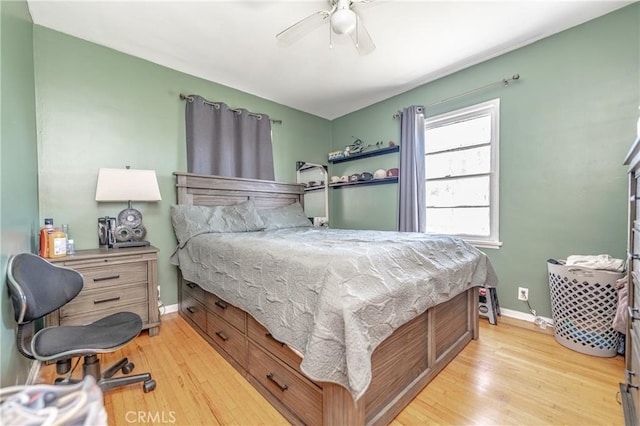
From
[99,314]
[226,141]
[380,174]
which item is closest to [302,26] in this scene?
[226,141]

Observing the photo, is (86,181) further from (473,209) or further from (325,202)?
(473,209)

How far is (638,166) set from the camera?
47.8 inches

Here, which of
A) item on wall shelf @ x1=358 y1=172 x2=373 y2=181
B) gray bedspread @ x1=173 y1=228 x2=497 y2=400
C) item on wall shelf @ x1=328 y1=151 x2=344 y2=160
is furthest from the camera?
item on wall shelf @ x1=328 y1=151 x2=344 y2=160

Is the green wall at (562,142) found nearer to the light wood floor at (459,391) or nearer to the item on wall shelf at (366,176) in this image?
the light wood floor at (459,391)

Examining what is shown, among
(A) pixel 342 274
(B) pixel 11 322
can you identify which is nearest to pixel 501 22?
(A) pixel 342 274

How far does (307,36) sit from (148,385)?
9.50 feet

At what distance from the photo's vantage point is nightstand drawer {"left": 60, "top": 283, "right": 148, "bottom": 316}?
1.96 metres

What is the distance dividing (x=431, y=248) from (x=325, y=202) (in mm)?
2431

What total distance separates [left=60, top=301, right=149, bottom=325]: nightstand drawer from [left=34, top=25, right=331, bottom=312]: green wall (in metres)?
0.53

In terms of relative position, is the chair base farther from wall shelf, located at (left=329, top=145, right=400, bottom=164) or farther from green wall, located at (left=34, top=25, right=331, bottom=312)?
wall shelf, located at (left=329, top=145, right=400, bottom=164)

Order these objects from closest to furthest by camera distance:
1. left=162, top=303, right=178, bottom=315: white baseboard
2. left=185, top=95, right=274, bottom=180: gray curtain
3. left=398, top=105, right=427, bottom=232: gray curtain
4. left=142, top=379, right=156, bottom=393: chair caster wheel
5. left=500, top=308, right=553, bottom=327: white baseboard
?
left=142, top=379, right=156, bottom=393: chair caster wheel
left=500, top=308, right=553, bottom=327: white baseboard
left=162, top=303, right=178, bottom=315: white baseboard
left=185, top=95, right=274, bottom=180: gray curtain
left=398, top=105, right=427, bottom=232: gray curtain

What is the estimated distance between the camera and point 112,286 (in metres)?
2.12

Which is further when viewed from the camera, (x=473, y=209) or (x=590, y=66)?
(x=473, y=209)

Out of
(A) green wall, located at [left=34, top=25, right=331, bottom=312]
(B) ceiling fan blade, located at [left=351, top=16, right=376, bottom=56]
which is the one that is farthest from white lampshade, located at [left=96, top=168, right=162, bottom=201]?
(B) ceiling fan blade, located at [left=351, top=16, right=376, bottom=56]
